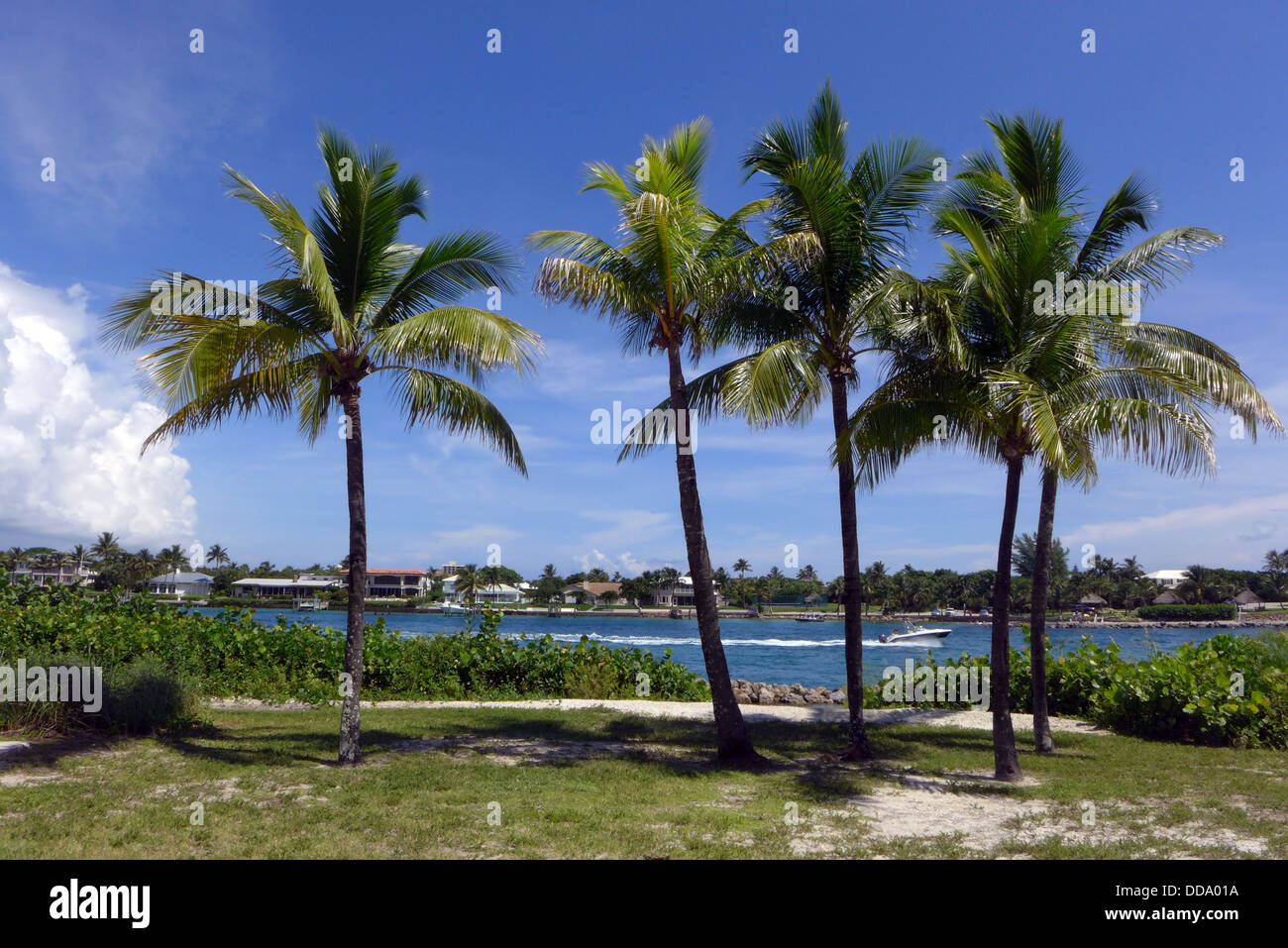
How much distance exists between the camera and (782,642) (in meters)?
65.9

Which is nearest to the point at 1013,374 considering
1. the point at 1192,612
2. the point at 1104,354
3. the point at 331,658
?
the point at 1104,354

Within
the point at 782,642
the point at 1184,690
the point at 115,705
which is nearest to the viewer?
the point at 115,705

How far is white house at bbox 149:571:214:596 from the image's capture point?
99.5 metres

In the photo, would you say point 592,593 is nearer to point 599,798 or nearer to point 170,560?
point 170,560

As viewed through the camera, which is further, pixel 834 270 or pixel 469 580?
pixel 469 580

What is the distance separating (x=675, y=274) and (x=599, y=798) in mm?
6402

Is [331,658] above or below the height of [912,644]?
above

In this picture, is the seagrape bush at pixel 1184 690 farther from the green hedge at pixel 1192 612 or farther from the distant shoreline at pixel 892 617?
the green hedge at pixel 1192 612

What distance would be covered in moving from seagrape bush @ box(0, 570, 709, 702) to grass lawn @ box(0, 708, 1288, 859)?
10.7 ft

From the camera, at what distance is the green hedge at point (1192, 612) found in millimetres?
108375

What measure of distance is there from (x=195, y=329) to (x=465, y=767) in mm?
5909

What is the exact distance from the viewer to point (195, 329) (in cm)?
936

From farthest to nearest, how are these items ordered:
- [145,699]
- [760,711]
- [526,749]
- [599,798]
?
[760,711], [526,749], [145,699], [599,798]
